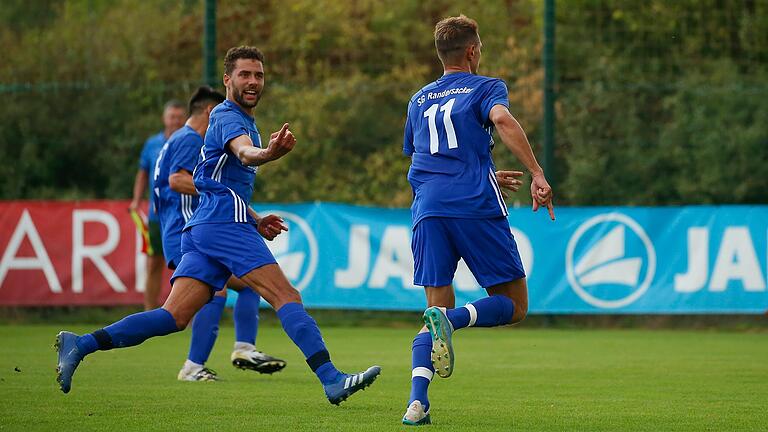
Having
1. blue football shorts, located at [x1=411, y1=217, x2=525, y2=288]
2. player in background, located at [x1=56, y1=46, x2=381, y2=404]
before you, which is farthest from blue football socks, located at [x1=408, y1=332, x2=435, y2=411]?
player in background, located at [x1=56, y1=46, x2=381, y2=404]

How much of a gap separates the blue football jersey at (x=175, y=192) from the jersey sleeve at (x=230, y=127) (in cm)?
210

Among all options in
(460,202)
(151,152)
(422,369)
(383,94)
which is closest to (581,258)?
(383,94)

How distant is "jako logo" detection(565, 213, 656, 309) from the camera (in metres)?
14.6

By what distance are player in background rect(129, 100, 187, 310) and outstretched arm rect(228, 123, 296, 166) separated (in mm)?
5810

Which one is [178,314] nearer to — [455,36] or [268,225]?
[268,225]

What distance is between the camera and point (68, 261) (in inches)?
602

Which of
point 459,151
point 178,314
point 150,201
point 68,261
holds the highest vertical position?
point 459,151

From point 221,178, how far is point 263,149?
2.43 feet

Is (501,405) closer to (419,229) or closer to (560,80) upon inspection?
(419,229)

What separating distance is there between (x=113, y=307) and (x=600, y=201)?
6131 mm

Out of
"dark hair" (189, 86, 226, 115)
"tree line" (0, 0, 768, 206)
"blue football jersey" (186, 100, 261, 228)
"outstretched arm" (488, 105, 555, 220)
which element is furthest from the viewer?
"tree line" (0, 0, 768, 206)

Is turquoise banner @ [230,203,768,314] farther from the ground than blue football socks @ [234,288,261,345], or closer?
closer

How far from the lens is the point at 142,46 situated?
18859mm

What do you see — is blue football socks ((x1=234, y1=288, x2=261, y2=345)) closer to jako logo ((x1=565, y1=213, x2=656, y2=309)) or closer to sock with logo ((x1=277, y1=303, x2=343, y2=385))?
sock with logo ((x1=277, y1=303, x2=343, y2=385))
